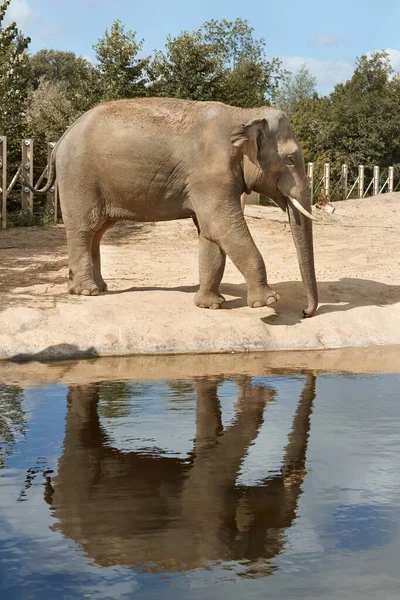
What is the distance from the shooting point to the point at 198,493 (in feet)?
19.3

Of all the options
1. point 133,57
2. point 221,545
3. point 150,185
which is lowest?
point 221,545

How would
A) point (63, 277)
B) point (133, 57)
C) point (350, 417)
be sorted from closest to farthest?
point (350, 417)
point (63, 277)
point (133, 57)

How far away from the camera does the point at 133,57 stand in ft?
92.2

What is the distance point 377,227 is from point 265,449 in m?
15.4

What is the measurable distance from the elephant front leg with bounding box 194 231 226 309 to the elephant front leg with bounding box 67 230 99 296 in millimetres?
1235

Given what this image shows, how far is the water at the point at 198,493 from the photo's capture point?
15.7 ft

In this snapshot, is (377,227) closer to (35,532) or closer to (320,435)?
(320,435)

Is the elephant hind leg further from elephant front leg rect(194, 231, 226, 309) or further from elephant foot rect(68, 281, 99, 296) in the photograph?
elephant front leg rect(194, 231, 226, 309)

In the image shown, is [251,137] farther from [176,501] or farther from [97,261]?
[176,501]

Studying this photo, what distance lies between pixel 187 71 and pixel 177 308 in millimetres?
21095

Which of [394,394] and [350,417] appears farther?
[394,394]

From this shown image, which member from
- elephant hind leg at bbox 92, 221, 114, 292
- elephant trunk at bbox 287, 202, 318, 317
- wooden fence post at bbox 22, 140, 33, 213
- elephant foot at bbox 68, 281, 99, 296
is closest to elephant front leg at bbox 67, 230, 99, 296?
elephant foot at bbox 68, 281, 99, 296

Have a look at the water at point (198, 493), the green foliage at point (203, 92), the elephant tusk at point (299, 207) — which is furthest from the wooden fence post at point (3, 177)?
the water at point (198, 493)

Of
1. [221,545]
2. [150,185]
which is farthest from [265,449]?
[150,185]
